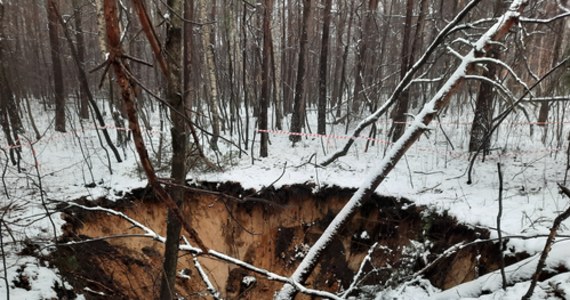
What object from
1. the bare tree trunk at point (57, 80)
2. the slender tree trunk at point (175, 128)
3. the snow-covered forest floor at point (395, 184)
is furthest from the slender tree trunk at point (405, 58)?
the bare tree trunk at point (57, 80)

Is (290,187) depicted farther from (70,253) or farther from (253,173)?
(70,253)

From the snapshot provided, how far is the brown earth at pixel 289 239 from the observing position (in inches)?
174

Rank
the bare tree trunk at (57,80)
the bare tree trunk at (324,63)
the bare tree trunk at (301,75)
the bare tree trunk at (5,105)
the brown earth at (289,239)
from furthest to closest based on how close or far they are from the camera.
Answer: the bare tree trunk at (57,80)
the bare tree trunk at (324,63)
the bare tree trunk at (301,75)
the bare tree trunk at (5,105)
the brown earth at (289,239)

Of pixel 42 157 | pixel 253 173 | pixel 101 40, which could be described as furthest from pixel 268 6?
pixel 42 157

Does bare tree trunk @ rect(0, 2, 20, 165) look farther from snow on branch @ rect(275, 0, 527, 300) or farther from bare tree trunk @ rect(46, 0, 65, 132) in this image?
snow on branch @ rect(275, 0, 527, 300)

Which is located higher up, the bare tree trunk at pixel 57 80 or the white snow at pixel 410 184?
the bare tree trunk at pixel 57 80

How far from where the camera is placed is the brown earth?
14.5ft

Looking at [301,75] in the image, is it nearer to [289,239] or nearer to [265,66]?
[265,66]

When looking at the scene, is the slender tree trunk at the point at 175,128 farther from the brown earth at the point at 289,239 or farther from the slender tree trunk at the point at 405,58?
the slender tree trunk at the point at 405,58

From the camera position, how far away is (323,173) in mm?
6449

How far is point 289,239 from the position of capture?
6.38 meters

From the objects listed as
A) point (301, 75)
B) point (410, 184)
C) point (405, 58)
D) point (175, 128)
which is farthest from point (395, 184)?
point (175, 128)

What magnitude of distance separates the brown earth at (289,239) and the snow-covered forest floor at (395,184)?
238 millimetres

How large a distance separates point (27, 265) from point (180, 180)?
3178 millimetres
